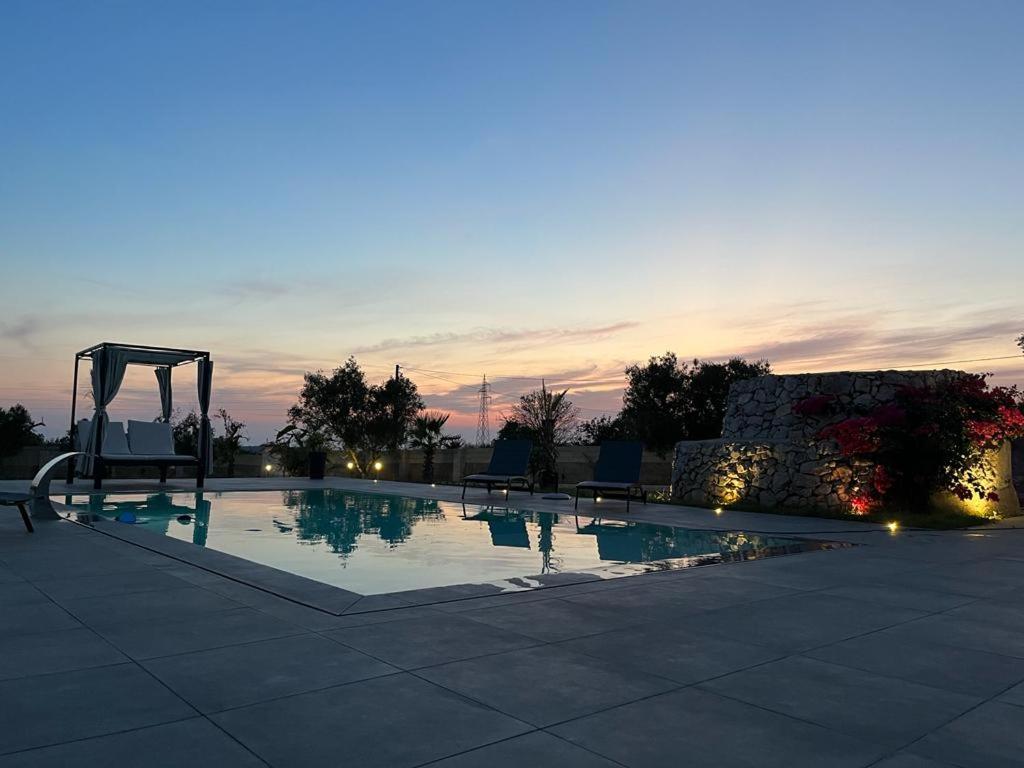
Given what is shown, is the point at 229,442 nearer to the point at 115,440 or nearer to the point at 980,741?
the point at 115,440

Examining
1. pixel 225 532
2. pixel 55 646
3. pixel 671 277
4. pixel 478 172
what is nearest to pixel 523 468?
pixel 225 532

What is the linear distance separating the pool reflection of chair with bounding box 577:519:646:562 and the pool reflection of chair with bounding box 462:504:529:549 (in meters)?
0.83

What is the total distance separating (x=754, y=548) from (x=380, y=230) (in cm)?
1378

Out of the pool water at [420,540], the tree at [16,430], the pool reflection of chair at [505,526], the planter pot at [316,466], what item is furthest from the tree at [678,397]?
the tree at [16,430]

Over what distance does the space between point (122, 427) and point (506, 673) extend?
15203 mm

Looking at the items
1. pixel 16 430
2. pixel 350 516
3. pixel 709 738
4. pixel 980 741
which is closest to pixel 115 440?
pixel 350 516

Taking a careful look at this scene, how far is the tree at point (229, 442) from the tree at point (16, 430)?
10050 millimetres

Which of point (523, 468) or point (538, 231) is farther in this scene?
point (538, 231)

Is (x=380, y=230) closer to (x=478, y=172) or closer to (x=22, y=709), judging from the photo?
(x=478, y=172)

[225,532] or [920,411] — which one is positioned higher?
[920,411]

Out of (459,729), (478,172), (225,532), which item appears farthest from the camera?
(478,172)

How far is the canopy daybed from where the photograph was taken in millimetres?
14812

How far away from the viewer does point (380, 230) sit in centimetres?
1867

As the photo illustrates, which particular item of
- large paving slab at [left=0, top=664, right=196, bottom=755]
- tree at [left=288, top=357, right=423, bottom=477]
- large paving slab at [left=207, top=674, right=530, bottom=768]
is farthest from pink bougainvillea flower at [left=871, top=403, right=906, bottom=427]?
tree at [left=288, top=357, right=423, bottom=477]
